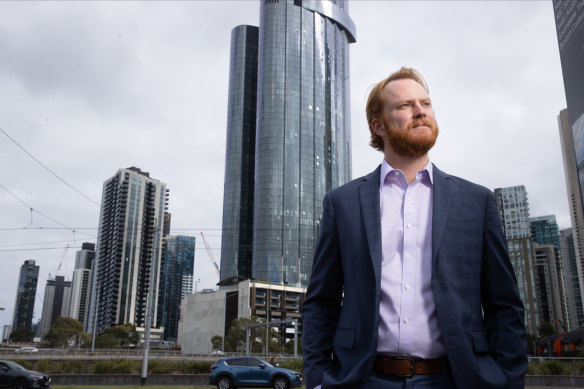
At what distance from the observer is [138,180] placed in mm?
156500

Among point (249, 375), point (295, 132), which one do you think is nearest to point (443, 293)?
point (249, 375)

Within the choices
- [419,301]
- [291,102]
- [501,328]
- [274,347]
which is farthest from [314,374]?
[291,102]

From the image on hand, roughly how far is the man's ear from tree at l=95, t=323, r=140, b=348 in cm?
11060

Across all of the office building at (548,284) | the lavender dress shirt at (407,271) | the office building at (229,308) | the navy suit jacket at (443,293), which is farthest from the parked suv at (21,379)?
the office building at (548,284)

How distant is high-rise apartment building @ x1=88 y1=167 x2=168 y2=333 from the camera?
472 feet

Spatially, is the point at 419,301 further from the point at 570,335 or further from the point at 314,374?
the point at 570,335

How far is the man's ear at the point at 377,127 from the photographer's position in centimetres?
262

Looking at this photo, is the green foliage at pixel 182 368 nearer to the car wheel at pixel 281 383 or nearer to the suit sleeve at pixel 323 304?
the car wheel at pixel 281 383

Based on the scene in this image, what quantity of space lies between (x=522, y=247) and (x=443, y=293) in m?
171

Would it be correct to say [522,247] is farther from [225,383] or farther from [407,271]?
[407,271]

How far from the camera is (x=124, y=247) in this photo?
154 m

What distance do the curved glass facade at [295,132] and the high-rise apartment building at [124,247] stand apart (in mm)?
32379

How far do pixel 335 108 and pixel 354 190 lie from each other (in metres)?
151

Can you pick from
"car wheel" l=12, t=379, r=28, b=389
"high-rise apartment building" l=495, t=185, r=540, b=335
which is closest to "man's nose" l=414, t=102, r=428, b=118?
"car wheel" l=12, t=379, r=28, b=389
